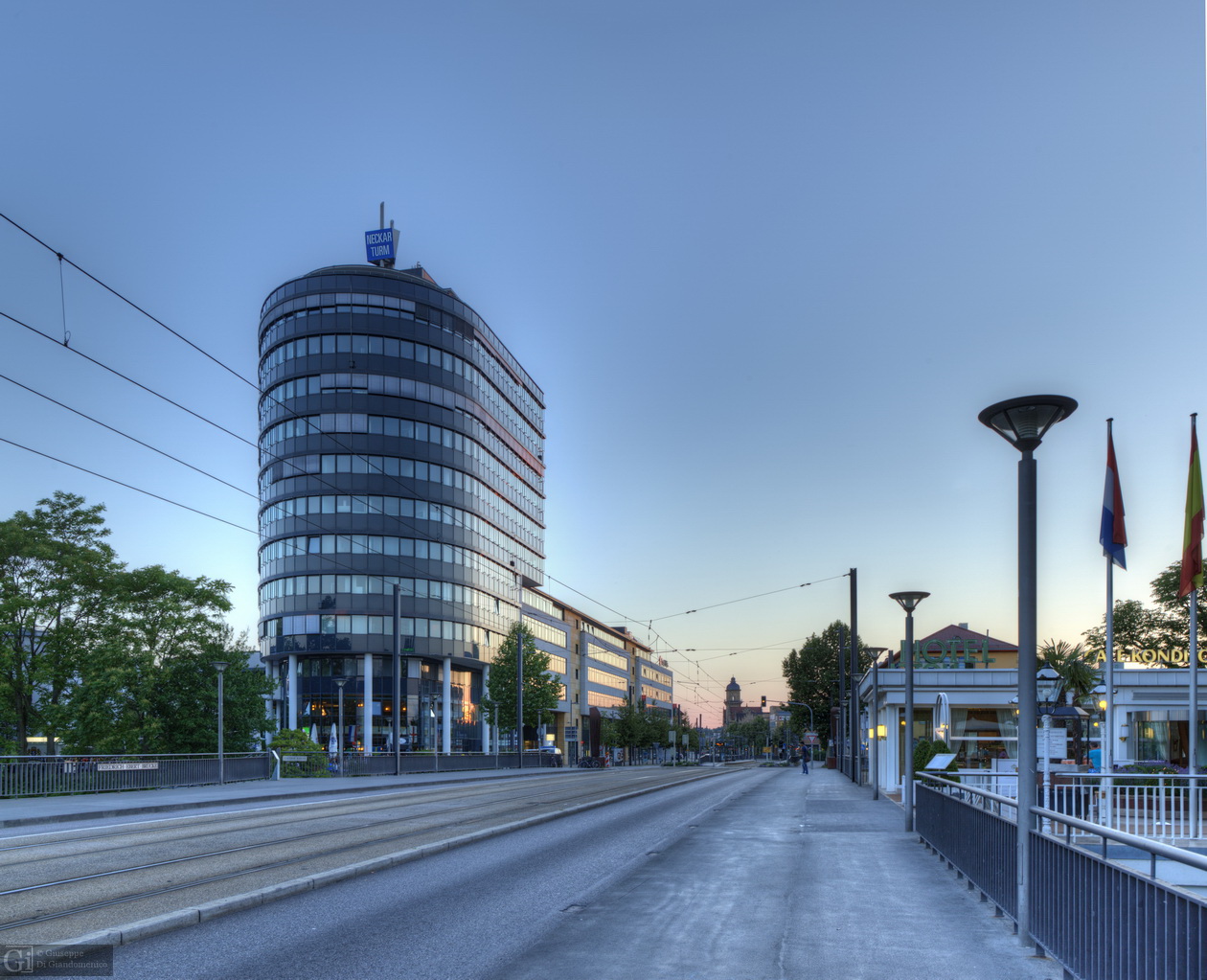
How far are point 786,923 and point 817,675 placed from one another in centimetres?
8915

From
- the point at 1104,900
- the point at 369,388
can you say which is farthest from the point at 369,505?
the point at 1104,900

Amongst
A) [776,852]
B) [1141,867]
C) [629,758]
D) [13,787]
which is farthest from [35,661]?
[629,758]

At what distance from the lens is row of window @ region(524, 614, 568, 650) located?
87.2m

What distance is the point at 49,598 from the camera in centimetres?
4634

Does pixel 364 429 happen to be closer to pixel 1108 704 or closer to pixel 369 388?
pixel 369 388

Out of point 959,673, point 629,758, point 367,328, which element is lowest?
point 629,758

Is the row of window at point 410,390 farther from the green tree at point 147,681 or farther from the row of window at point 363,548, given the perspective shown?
the green tree at point 147,681

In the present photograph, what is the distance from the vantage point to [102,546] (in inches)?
1891

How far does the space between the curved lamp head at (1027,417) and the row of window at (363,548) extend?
5966 centimetres

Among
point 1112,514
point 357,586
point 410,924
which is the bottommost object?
point 410,924

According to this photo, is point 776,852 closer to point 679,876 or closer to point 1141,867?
point 679,876

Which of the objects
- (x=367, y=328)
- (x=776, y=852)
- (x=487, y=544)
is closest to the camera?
(x=776, y=852)

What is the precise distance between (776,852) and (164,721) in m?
35.9

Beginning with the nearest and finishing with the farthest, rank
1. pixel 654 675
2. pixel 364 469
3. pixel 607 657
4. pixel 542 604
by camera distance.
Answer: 1. pixel 364 469
2. pixel 542 604
3. pixel 607 657
4. pixel 654 675
